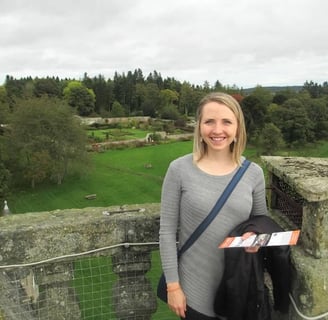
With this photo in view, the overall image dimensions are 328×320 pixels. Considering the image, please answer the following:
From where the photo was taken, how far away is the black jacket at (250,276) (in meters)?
2.57

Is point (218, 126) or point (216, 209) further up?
point (218, 126)

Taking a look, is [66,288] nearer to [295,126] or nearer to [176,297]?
[176,297]

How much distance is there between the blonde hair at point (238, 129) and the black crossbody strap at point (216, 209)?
0.40 ft

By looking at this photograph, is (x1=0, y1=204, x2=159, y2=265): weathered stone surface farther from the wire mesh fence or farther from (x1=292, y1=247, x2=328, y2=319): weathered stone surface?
(x1=292, y1=247, x2=328, y2=319): weathered stone surface

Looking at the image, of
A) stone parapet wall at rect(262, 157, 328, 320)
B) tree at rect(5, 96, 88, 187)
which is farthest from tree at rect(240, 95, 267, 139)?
stone parapet wall at rect(262, 157, 328, 320)

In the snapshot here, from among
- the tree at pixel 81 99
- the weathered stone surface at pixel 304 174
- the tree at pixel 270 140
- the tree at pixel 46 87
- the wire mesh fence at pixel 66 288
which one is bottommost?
the tree at pixel 270 140

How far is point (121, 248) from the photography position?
3.26 meters

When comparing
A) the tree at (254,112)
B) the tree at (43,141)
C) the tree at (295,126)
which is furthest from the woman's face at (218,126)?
the tree at (254,112)

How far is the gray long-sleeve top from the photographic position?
267 cm

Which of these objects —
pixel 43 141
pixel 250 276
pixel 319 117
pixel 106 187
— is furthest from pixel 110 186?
pixel 319 117

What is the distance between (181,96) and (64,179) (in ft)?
269

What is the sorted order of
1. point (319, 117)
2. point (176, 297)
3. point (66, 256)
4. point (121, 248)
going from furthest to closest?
point (319, 117) < point (121, 248) < point (66, 256) < point (176, 297)

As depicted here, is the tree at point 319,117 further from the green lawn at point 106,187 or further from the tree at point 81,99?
the tree at point 81,99

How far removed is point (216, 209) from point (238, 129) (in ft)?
2.00
